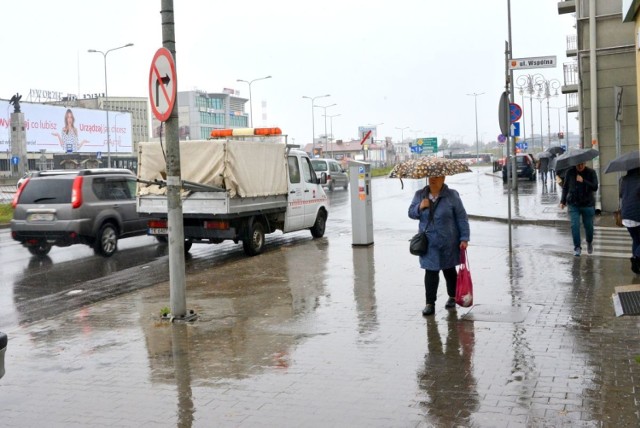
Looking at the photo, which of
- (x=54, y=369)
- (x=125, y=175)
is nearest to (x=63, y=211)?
(x=125, y=175)

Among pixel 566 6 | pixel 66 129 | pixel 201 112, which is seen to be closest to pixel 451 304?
pixel 566 6

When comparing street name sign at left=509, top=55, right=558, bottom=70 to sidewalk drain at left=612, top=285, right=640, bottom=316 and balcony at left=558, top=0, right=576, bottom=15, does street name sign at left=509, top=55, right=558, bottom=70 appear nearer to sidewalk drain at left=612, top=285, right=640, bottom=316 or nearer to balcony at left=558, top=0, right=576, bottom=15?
sidewalk drain at left=612, top=285, right=640, bottom=316

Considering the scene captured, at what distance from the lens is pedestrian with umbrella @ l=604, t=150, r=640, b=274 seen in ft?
34.5

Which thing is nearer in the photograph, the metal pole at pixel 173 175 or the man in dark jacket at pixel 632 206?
the metal pole at pixel 173 175

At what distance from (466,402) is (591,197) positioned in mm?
8056

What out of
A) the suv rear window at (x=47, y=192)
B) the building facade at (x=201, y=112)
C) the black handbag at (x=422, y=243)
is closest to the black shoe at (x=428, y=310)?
the black handbag at (x=422, y=243)

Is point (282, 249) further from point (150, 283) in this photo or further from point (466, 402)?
point (466, 402)

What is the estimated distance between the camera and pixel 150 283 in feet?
39.0

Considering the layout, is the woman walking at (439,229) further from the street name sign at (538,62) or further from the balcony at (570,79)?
the balcony at (570,79)

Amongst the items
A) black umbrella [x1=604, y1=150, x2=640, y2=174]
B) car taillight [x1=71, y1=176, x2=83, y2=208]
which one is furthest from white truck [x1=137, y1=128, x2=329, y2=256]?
black umbrella [x1=604, y1=150, x2=640, y2=174]

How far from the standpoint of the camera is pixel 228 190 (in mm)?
13898

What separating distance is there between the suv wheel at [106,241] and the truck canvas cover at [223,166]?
123cm

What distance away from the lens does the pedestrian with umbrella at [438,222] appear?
8305mm

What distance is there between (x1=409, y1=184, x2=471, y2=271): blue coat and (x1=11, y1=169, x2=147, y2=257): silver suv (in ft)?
28.4
